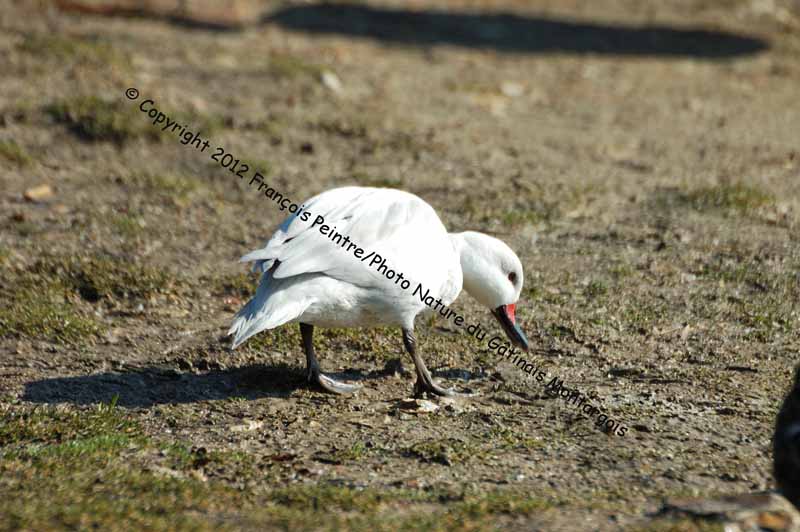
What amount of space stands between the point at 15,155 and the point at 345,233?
4060 mm

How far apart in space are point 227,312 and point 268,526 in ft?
8.62

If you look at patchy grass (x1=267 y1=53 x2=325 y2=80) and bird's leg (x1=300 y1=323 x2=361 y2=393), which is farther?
patchy grass (x1=267 y1=53 x2=325 y2=80)

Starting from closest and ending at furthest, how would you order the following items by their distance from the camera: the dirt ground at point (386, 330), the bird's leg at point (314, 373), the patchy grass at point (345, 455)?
the dirt ground at point (386, 330) < the patchy grass at point (345, 455) < the bird's leg at point (314, 373)

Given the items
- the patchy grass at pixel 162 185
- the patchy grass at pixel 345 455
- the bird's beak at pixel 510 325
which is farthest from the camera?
the patchy grass at pixel 162 185

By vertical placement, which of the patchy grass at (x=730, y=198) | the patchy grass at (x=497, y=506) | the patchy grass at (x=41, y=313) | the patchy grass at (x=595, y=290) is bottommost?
the patchy grass at (x=41, y=313)

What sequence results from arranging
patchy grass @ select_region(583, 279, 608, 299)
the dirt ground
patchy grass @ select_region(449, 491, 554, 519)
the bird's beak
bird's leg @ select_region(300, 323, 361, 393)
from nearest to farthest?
patchy grass @ select_region(449, 491, 554, 519) < the dirt ground < bird's leg @ select_region(300, 323, 361, 393) < the bird's beak < patchy grass @ select_region(583, 279, 608, 299)

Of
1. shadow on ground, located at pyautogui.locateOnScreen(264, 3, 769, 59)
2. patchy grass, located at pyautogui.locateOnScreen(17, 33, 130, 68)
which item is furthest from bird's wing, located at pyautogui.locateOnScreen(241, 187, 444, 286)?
shadow on ground, located at pyautogui.locateOnScreen(264, 3, 769, 59)

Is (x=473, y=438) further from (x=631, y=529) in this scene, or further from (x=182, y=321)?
(x=182, y=321)

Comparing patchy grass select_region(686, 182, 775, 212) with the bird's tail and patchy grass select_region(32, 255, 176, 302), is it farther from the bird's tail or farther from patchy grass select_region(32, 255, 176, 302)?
the bird's tail

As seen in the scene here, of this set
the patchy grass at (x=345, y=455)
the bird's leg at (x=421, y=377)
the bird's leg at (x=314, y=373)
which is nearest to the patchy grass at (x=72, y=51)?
the bird's leg at (x=314, y=373)

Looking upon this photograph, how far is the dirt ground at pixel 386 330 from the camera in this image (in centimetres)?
412

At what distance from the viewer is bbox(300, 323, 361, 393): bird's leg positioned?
16.6 ft

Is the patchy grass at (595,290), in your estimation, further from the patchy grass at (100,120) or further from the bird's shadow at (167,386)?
the patchy grass at (100,120)

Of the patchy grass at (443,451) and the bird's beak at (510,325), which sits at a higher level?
the bird's beak at (510,325)
